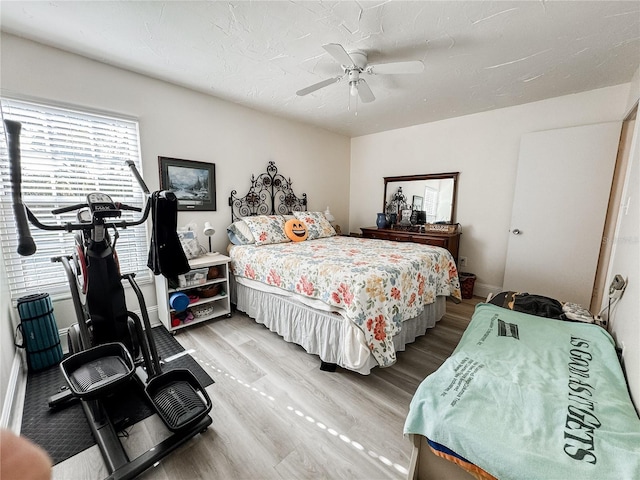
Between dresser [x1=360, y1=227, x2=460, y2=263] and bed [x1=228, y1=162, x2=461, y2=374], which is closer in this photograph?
bed [x1=228, y1=162, x2=461, y2=374]

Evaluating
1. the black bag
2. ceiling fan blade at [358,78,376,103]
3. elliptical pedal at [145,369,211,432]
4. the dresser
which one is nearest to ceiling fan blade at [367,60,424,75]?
ceiling fan blade at [358,78,376,103]

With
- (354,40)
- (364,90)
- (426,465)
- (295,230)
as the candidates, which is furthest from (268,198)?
(426,465)

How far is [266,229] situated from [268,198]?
0.75 m

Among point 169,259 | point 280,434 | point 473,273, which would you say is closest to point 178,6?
point 169,259

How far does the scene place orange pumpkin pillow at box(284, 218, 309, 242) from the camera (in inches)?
132

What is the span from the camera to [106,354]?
1.57 metres

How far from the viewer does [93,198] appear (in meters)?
1.54

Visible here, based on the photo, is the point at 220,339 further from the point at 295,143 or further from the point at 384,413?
the point at 295,143

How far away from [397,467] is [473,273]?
3117 mm

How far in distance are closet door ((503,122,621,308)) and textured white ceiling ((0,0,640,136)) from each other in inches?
21.7

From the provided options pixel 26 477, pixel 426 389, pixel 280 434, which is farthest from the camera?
pixel 280 434

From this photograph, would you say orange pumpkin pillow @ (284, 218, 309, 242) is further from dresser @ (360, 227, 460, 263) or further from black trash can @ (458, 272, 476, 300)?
black trash can @ (458, 272, 476, 300)

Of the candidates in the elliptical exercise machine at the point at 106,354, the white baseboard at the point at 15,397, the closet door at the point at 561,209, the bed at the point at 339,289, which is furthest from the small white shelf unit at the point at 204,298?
the closet door at the point at 561,209

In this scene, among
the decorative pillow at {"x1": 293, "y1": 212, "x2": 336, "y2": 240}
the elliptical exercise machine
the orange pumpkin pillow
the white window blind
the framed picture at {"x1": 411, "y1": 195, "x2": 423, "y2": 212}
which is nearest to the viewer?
the elliptical exercise machine
